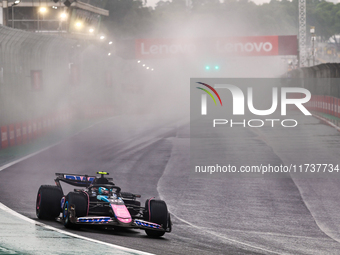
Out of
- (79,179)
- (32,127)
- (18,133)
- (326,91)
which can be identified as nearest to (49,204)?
(79,179)

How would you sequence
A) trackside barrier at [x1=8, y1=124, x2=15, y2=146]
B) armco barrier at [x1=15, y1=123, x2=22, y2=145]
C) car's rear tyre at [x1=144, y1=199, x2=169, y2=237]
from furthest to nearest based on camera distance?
armco barrier at [x1=15, y1=123, x2=22, y2=145]
trackside barrier at [x1=8, y1=124, x2=15, y2=146]
car's rear tyre at [x1=144, y1=199, x2=169, y2=237]

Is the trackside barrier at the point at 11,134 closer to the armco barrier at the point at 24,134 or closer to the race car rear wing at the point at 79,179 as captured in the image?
the armco barrier at the point at 24,134

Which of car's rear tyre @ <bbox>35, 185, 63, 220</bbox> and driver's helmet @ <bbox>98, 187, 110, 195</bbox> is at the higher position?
driver's helmet @ <bbox>98, 187, 110, 195</bbox>

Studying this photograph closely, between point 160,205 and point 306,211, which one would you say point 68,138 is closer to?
point 306,211

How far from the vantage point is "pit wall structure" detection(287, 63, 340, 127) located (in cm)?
3547

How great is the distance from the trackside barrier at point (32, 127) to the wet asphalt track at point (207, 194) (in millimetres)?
2035

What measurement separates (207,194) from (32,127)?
15.9 metres

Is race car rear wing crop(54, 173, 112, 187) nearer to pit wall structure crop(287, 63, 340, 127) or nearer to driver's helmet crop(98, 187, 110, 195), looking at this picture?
driver's helmet crop(98, 187, 110, 195)

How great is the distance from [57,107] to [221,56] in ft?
78.8

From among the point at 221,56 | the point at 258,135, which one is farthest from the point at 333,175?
the point at 221,56

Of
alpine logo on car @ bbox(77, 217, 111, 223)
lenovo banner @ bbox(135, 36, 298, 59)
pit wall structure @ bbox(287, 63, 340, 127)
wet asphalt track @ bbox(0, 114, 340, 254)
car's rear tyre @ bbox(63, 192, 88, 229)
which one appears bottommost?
wet asphalt track @ bbox(0, 114, 340, 254)

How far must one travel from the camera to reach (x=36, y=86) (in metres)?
38.0

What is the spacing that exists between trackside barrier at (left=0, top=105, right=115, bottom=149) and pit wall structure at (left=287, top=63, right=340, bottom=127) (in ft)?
53.6

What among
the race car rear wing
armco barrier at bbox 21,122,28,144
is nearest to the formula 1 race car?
the race car rear wing
